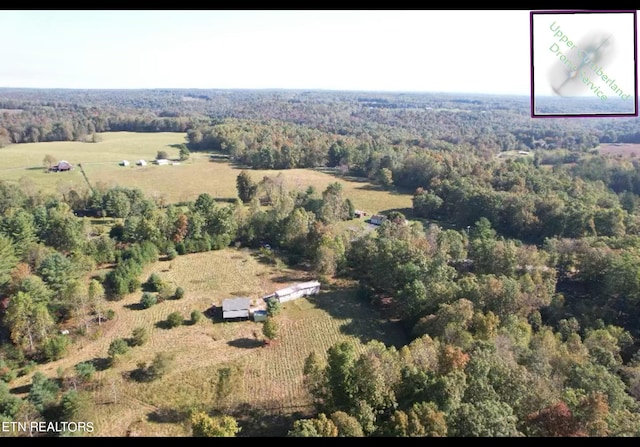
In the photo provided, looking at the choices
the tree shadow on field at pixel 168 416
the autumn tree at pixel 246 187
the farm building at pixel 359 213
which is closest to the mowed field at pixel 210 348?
the tree shadow on field at pixel 168 416

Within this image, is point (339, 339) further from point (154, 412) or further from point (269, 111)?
point (269, 111)

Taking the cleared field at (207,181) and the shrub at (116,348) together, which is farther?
the cleared field at (207,181)

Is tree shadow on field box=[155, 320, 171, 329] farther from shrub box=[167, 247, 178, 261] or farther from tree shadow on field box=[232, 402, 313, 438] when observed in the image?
shrub box=[167, 247, 178, 261]

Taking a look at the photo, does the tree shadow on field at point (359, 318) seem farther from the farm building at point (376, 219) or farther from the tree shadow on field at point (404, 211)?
the tree shadow on field at point (404, 211)

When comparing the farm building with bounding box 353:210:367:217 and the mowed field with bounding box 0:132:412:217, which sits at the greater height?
the mowed field with bounding box 0:132:412:217

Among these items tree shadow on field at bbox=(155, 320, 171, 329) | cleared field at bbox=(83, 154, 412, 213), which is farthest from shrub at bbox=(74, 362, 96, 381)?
cleared field at bbox=(83, 154, 412, 213)

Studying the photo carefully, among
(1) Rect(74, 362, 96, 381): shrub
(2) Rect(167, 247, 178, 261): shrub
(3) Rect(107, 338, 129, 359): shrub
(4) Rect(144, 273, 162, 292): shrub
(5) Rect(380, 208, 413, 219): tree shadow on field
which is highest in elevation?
(5) Rect(380, 208, 413, 219): tree shadow on field

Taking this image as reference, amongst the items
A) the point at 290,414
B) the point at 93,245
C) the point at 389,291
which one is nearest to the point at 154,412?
the point at 290,414
